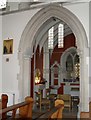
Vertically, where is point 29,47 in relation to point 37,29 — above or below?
below

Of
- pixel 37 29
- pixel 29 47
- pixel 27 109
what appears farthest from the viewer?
pixel 29 47

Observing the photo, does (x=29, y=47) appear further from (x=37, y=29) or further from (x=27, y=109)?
(x=27, y=109)

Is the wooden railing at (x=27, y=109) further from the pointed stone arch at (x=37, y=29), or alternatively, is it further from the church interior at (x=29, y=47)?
the pointed stone arch at (x=37, y=29)

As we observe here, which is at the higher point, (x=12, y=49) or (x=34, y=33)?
(x=34, y=33)

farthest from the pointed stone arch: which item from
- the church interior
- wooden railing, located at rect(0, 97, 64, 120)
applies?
wooden railing, located at rect(0, 97, 64, 120)

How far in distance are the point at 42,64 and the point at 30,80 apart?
503cm

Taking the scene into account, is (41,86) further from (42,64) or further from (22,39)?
(22,39)

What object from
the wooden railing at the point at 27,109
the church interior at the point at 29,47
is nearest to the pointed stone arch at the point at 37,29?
the church interior at the point at 29,47

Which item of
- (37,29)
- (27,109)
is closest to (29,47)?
(37,29)

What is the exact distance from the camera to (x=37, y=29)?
9750 millimetres

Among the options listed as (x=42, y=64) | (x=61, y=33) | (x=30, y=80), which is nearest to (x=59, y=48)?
(x=61, y=33)

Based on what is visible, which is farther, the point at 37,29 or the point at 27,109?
the point at 37,29

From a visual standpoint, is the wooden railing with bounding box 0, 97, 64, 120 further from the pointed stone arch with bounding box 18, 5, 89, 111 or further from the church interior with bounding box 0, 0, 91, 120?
the pointed stone arch with bounding box 18, 5, 89, 111

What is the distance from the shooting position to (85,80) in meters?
8.48
